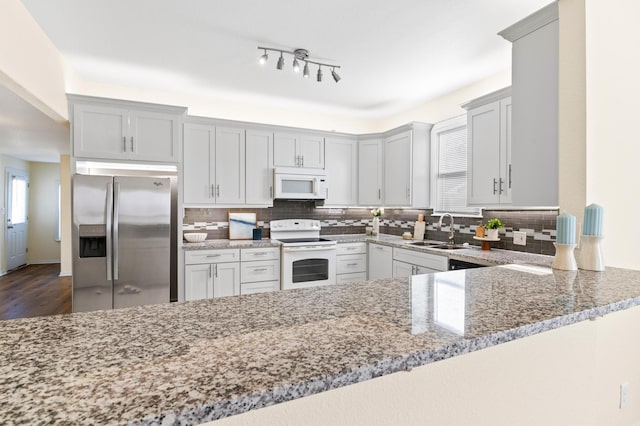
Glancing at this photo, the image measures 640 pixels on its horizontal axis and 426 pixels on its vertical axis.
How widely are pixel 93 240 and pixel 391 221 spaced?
3664 mm

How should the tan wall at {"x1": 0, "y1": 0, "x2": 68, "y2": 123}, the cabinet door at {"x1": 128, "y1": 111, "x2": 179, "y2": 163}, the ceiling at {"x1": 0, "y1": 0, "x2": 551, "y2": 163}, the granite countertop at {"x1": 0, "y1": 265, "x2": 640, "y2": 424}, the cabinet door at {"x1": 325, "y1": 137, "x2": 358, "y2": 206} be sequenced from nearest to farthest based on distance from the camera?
the granite countertop at {"x1": 0, "y1": 265, "x2": 640, "y2": 424} → the tan wall at {"x1": 0, "y1": 0, "x2": 68, "y2": 123} → the ceiling at {"x1": 0, "y1": 0, "x2": 551, "y2": 163} → the cabinet door at {"x1": 128, "y1": 111, "x2": 179, "y2": 163} → the cabinet door at {"x1": 325, "y1": 137, "x2": 358, "y2": 206}

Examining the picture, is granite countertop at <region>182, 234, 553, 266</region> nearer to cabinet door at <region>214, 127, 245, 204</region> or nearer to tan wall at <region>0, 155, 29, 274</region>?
cabinet door at <region>214, 127, 245, 204</region>

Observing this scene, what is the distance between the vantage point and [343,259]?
427 centimetres

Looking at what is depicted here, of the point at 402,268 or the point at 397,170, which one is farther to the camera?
the point at 397,170

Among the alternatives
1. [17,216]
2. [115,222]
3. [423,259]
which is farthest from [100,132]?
[17,216]

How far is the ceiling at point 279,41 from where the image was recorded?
2316 millimetres

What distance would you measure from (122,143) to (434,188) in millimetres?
3481

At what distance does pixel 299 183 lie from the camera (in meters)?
4.31

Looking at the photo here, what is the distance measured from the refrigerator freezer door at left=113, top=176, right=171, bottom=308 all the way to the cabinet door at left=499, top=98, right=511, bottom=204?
3.05 metres

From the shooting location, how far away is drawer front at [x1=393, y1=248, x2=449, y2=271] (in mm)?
3133

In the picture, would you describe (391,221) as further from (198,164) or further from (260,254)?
(198,164)

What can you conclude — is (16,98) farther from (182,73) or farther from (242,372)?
(242,372)

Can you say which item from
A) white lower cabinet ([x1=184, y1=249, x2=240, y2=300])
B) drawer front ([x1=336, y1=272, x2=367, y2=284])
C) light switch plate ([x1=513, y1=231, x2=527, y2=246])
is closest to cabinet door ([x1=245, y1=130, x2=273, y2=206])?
white lower cabinet ([x1=184, y1=249, x2=240, y2=300])

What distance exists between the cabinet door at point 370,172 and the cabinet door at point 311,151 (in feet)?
1.97
